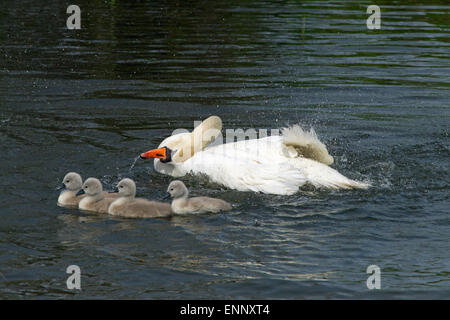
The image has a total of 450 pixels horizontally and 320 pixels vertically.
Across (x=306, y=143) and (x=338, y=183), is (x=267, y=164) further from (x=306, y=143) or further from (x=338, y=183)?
(x=338, y=183)

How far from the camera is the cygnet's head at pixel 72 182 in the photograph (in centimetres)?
929

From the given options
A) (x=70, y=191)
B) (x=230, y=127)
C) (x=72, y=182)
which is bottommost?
(x=70, y=191)

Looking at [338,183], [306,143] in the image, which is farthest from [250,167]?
[338,183]

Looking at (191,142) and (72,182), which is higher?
(191,142)

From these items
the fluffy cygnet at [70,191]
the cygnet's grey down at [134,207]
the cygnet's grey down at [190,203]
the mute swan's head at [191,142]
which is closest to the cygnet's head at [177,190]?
the cygnet's grey down at [190,203]

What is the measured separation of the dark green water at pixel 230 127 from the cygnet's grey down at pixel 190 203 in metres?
0.12

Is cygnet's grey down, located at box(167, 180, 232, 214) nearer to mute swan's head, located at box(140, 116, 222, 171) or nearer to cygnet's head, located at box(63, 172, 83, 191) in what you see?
cygnet's head, located at box(63, 172, 83, 191)

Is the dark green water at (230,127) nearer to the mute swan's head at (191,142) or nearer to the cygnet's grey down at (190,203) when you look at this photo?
the cygnet's grey down at (190,203)

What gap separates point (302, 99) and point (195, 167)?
5051 mm

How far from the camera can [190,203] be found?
8844 millimetres

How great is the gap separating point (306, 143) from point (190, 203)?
187cm

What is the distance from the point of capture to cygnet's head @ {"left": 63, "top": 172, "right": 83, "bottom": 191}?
9.29 m

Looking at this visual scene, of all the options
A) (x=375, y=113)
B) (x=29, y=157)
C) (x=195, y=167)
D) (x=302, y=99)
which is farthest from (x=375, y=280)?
(x=302, y=99)

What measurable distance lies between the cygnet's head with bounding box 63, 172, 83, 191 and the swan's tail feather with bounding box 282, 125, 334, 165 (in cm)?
257
